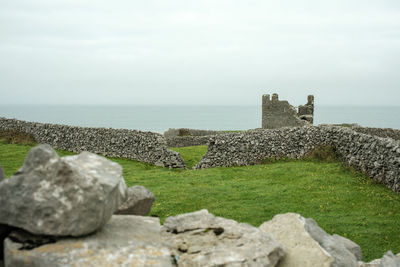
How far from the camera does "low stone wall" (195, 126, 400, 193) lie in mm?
15582

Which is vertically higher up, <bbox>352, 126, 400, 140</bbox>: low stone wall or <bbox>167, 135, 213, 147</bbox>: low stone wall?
<bbox>352, 126, 400, 140</bbox>: low stone wall

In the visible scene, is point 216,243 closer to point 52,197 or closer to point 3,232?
point 52,197

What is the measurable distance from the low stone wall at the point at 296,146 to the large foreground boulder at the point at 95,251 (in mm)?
13008

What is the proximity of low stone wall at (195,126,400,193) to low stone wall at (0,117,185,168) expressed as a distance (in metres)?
2.80

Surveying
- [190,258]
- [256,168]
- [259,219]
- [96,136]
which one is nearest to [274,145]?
[256,168]

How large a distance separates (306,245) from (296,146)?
15.2 m

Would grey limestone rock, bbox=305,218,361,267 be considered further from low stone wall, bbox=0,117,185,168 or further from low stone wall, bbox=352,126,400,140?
low stone wall, bbox=352,126,400,140

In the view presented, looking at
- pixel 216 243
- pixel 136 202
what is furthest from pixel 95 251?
pixel 136 202

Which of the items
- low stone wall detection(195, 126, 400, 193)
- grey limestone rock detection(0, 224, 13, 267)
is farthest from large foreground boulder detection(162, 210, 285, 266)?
low stone wall detection(195, 126, 400, 193)

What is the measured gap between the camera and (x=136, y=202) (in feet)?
22.4

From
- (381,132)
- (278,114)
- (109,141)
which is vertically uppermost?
(278,114)

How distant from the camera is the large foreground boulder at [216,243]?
4953 millimetres

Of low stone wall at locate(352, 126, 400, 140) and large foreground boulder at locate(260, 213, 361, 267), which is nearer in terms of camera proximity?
large foreground boulder at locate(260, 213, 361, 267)

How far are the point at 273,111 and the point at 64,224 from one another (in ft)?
121
